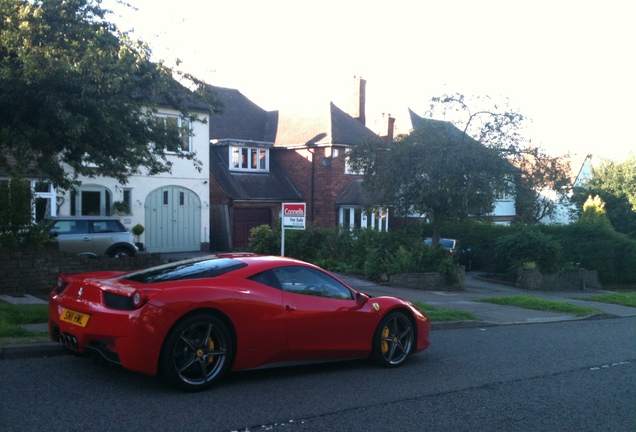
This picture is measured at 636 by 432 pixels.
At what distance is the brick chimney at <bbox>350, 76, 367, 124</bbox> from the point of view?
3722 cm

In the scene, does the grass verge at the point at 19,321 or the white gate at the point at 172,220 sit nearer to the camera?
the grass verge at the point at 19,321

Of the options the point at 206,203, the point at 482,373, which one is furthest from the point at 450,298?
the point at 206,203

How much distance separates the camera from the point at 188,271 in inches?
297

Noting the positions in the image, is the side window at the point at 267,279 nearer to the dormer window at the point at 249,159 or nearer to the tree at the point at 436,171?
the tree at the point at 436,171

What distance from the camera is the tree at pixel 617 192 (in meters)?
44.5

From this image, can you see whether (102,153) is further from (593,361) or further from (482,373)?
(593,361)

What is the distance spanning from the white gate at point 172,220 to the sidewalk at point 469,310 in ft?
32.9

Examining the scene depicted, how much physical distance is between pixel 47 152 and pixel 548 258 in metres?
19.8

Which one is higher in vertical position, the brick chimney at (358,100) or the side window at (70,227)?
the brick chimney at (358,100)

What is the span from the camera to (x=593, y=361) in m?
9.80

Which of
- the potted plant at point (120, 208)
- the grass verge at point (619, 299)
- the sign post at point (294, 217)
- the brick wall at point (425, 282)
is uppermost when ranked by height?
the potted plant at point (120, 208)

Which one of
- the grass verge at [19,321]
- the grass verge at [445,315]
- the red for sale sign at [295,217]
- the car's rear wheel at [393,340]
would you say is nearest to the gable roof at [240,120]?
the red for sale sign at [295,217]

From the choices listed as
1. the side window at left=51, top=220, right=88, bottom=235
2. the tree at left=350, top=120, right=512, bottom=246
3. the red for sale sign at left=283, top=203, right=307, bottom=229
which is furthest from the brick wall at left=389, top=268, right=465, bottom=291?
the side window at left=51, top=220, right=88, bottom=235

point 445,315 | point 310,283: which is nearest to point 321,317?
point 310,283
